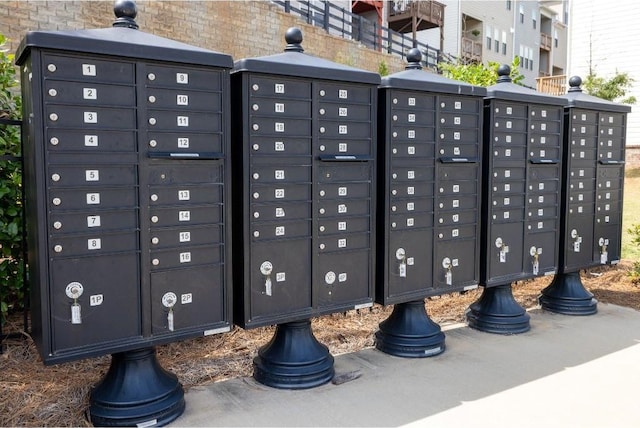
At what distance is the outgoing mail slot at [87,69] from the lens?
104 inches

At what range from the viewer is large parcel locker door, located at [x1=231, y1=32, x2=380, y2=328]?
333 centimetres

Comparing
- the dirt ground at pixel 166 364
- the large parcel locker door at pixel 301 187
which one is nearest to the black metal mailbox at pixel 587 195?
the dirt ground at pixel 166 364

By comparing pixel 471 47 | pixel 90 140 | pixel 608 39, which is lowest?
pixel 90 140

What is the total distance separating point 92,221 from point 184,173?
1.82 feet

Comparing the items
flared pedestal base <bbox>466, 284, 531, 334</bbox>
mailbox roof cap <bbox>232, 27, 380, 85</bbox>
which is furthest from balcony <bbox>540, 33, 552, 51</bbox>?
mailbox roof cap <bbox>232, 27, 380, 85</bbox>

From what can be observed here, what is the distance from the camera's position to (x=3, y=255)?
382cm

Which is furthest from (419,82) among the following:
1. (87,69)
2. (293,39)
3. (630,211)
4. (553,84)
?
(553,84)

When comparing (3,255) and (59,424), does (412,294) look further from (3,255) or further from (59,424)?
(3,255)

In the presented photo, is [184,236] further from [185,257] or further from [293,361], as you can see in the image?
[293,361]

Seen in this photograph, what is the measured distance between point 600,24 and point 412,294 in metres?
16.0

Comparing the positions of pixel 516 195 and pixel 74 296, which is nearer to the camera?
pixel 74 296

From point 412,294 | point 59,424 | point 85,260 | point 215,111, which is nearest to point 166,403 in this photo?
point 59,424

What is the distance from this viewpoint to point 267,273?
3.42 meters

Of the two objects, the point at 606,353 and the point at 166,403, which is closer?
the point at 166,403
